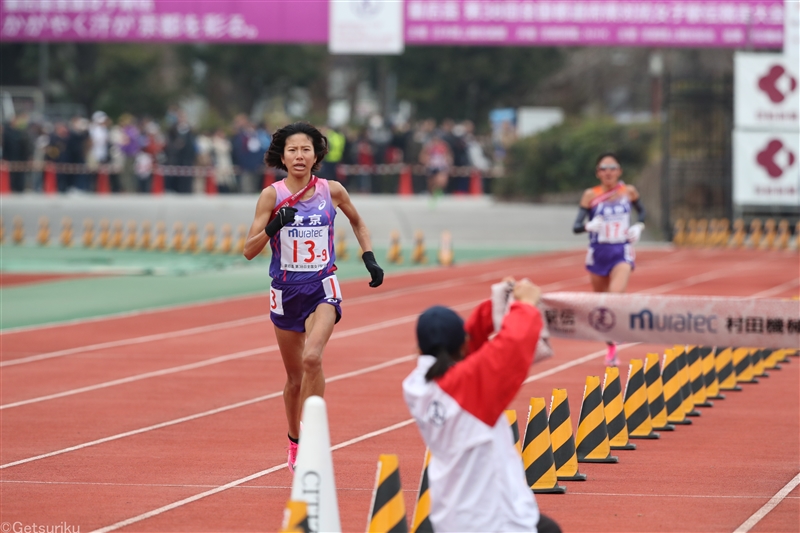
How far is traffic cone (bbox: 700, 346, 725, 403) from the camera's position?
12547mm

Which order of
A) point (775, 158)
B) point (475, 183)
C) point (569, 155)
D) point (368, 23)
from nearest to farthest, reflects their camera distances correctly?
point (775, 158) → point (368, 23) → point (569, 155) → point (475, 183)

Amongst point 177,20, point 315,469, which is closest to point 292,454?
point 315,469

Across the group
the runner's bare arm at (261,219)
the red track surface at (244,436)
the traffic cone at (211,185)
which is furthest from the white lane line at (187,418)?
the traffic cone at (211,185)

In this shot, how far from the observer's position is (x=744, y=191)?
29312mm

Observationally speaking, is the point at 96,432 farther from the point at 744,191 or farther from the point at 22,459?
the point at 744,191

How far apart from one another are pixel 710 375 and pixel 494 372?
7.45m

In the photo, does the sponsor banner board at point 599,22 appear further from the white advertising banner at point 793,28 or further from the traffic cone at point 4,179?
the traffic cone at point 4,179

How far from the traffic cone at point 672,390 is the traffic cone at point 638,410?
0.70 meters

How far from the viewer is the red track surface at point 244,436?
8086mm

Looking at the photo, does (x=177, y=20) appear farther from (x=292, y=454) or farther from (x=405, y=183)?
(x=292, y=454)

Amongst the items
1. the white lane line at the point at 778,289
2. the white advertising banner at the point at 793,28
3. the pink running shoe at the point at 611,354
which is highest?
the white advertising banner at the point at 793,28

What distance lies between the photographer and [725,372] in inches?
524

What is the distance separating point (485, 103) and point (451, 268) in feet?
101

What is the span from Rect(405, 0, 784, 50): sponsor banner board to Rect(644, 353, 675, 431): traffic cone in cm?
2183
